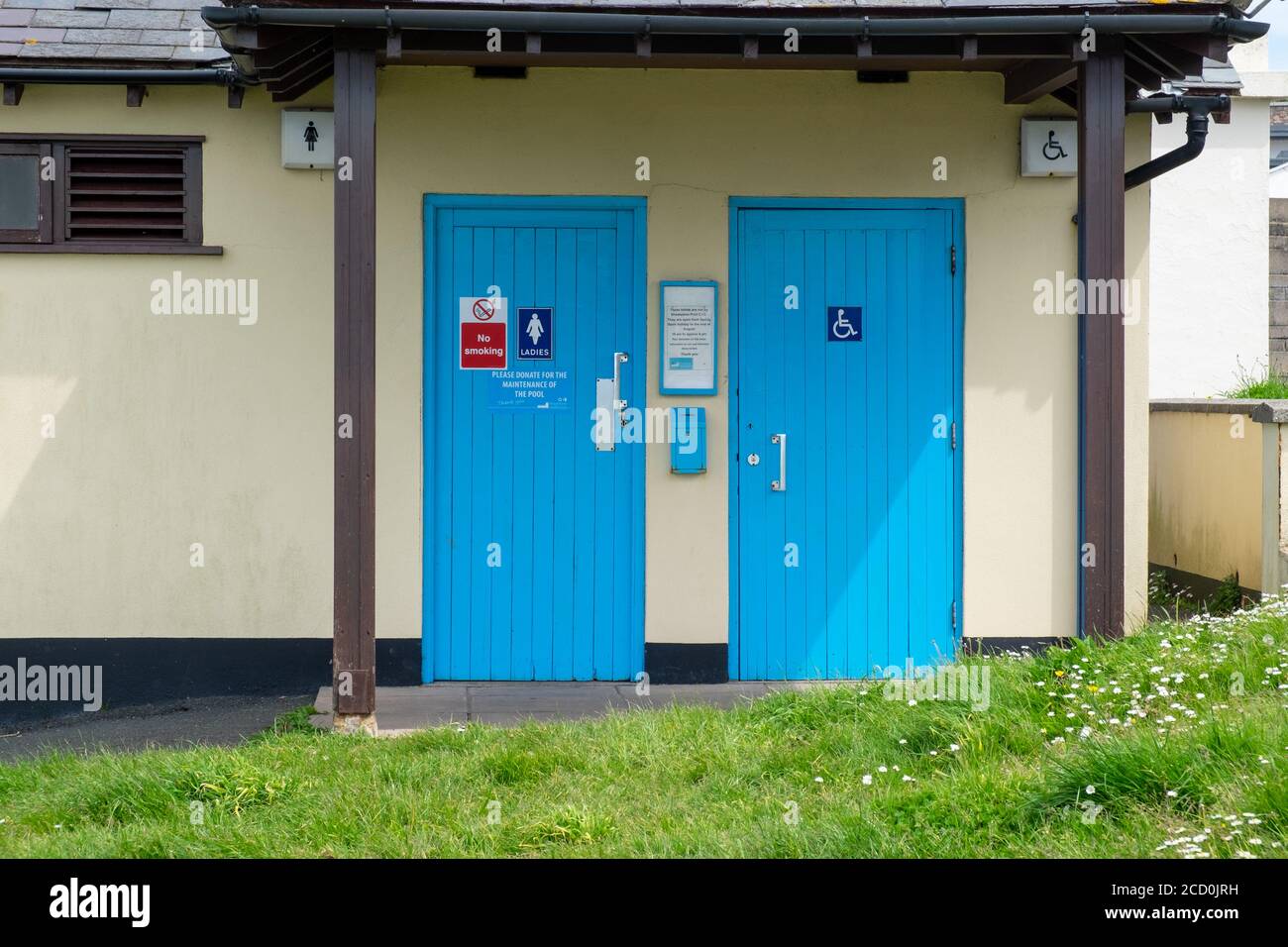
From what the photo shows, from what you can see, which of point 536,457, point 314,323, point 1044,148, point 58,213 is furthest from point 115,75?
point 1044,148

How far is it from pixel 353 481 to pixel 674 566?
2.08m

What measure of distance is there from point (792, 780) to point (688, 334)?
10.0 ft

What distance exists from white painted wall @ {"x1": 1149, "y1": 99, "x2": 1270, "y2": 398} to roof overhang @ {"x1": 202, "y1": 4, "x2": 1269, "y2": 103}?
4.71 meters

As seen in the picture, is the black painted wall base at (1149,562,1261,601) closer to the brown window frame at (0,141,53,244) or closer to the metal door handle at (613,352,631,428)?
the metal door handle at (613,352,631,428)

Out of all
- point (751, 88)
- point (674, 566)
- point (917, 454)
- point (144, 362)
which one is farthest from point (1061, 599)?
point (144, 362)

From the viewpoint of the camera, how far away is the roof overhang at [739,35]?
226 inches

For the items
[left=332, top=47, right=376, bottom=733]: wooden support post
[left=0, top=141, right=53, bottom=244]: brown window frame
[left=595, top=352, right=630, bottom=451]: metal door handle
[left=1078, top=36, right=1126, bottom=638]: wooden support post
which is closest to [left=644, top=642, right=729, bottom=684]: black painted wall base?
[left=595, top=352, right=630, bottom=451]: metal door handle

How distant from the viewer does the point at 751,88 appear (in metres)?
7.35

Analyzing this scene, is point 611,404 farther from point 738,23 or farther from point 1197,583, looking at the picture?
point 1197,583

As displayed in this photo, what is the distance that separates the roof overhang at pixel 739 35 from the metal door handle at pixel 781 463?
2.05m

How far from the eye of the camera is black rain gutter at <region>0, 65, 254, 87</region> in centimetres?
694

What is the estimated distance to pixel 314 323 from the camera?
7320mm

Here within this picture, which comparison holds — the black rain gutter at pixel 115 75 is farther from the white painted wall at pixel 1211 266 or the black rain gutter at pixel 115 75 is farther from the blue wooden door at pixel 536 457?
the white painted wall at pixel 1211 266

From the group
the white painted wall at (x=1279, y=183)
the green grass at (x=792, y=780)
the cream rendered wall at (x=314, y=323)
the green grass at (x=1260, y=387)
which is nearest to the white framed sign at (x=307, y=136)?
the cream rendered wall at (x=314, y=323)
